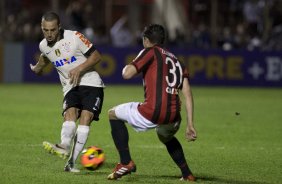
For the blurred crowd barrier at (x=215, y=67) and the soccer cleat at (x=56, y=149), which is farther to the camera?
the blurred crowd barrier at (x=215, y=67)

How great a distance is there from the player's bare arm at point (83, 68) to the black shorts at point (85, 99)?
0.21 m

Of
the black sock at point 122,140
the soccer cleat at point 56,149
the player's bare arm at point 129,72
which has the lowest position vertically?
the soccer cleat at point 56,149

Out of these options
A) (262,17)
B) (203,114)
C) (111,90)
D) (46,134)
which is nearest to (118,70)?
(111,90)

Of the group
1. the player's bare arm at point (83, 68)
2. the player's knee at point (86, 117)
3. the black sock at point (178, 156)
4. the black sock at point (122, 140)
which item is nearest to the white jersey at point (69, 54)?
the player's bare arm at point (83, 68)

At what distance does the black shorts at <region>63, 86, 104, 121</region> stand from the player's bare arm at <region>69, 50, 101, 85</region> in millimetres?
212

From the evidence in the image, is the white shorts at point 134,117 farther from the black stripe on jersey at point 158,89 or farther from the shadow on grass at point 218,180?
the shadow on grass at point 218,180

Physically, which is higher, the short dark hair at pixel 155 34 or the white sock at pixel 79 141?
the short dark hair at pixel 155 34

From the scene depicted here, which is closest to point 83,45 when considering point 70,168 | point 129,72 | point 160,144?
point 70,168

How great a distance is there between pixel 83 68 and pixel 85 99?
1.40 feet

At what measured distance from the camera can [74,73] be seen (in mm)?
9555

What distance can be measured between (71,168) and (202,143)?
4041 mm

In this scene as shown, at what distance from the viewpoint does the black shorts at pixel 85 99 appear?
977cm

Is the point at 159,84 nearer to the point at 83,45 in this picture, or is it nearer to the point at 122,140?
the point at 122,140

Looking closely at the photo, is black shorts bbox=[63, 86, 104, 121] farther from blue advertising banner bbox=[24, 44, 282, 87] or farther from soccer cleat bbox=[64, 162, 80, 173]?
blue advertising banner bbox=[24, 44, 282, 87]
